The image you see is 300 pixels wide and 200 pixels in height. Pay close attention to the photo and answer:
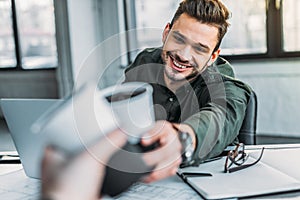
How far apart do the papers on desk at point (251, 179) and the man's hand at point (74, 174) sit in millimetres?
510

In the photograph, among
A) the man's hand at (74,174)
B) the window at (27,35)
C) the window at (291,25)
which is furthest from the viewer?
the window at (27,35)

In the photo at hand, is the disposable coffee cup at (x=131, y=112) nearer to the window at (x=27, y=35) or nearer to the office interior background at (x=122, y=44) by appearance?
the office interior background at (x=122, y=44)

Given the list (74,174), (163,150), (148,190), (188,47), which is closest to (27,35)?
(188,47)

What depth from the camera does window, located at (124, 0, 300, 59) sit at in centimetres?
406

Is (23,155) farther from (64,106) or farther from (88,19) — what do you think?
(88,19)

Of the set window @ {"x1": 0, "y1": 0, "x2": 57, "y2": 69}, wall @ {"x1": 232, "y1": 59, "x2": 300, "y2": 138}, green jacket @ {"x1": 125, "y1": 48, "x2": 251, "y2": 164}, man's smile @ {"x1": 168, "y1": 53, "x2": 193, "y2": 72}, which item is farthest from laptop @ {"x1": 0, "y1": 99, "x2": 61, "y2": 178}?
window @ {"x1": 0, "y1": 0, "x2": 57, "y2": 69}

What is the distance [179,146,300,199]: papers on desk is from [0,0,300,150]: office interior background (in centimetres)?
203

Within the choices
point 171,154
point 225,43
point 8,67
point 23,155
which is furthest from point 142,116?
point 8,67

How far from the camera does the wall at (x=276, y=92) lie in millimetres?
4078

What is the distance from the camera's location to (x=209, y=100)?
138 centimetres

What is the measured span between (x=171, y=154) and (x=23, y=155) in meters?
0.67

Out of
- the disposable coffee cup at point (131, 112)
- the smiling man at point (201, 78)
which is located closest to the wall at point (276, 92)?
the smiling man at point (201, 78)

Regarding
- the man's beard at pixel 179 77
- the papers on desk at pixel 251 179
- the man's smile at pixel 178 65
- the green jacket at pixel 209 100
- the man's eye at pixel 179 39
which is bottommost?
the papers on desk at pixel 251 179

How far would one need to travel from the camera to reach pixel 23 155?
48.4 inches
